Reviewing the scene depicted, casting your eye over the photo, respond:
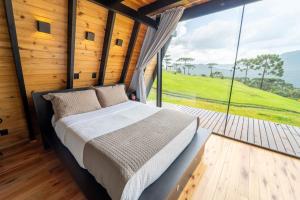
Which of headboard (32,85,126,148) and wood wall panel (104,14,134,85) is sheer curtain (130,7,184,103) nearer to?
wood wall panel (104,14,134,85)

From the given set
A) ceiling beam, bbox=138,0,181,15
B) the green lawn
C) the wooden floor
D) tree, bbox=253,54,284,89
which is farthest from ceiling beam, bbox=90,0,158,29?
the wooden floor

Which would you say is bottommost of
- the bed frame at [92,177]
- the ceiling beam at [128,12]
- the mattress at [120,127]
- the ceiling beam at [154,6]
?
the bed frame at [92,177]

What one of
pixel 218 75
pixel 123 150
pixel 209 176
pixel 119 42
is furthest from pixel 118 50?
pixel 209 176

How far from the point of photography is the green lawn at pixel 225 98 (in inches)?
98.5

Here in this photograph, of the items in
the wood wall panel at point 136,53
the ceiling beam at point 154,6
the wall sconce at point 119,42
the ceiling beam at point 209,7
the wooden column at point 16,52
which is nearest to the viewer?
the wooden column at point 16,52

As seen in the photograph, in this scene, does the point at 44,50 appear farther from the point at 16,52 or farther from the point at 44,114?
the point at 44,114

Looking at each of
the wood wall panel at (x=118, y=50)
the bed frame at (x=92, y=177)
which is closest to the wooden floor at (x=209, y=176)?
the bed frame at (x=92, y=177)

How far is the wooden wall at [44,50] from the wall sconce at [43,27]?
6 cm

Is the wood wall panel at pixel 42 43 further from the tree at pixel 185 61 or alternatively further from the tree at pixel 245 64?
the tree at pixel 245 64

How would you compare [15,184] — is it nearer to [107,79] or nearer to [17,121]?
[17,121]

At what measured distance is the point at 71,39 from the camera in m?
2.10

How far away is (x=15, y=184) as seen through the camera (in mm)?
1587

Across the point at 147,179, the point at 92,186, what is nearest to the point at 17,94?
the point at 92,186

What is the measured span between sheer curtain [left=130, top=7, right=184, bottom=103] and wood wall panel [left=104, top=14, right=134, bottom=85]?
0.39m
